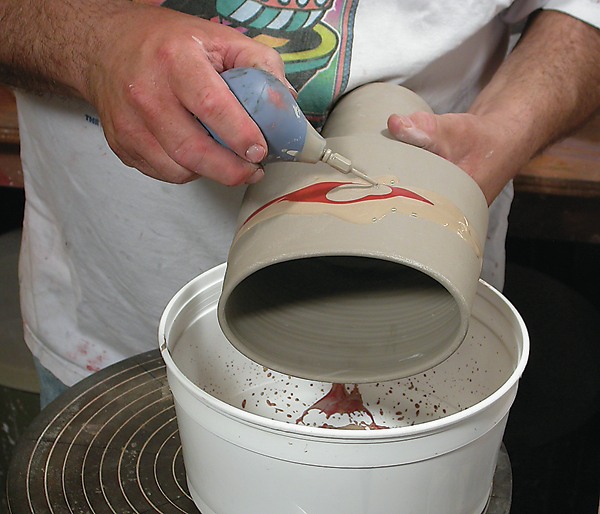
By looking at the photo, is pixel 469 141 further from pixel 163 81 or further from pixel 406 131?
pixel 163 81

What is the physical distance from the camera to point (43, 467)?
641mm

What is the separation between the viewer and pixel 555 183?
156cm

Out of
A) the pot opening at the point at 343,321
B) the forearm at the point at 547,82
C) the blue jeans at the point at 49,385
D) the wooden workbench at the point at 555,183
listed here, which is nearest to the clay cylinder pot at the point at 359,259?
the pot opening at the point at 343,321

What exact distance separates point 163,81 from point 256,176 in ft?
0.36

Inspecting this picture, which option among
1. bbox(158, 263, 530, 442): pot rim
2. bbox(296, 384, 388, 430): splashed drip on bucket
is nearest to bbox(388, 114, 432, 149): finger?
bbox(158, 263, 530, 442): pot rim

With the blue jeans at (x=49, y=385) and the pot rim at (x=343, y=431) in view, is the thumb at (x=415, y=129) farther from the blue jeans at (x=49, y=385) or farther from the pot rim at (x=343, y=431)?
the blue jeans at (x=49, y=385)

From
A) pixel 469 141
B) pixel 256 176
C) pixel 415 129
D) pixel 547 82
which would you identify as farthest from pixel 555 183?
pixel 256 176

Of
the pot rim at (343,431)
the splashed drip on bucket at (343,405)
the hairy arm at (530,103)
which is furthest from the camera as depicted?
the splashed drip on bucket at (343,405)

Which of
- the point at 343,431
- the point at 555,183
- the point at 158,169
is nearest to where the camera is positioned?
the point at 343,431

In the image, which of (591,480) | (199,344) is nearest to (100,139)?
(199,344)

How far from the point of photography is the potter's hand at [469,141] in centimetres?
61

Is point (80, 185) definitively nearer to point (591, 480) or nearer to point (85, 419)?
point (85, 419)

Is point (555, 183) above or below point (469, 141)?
below

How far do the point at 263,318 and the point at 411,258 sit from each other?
0.21 metres
